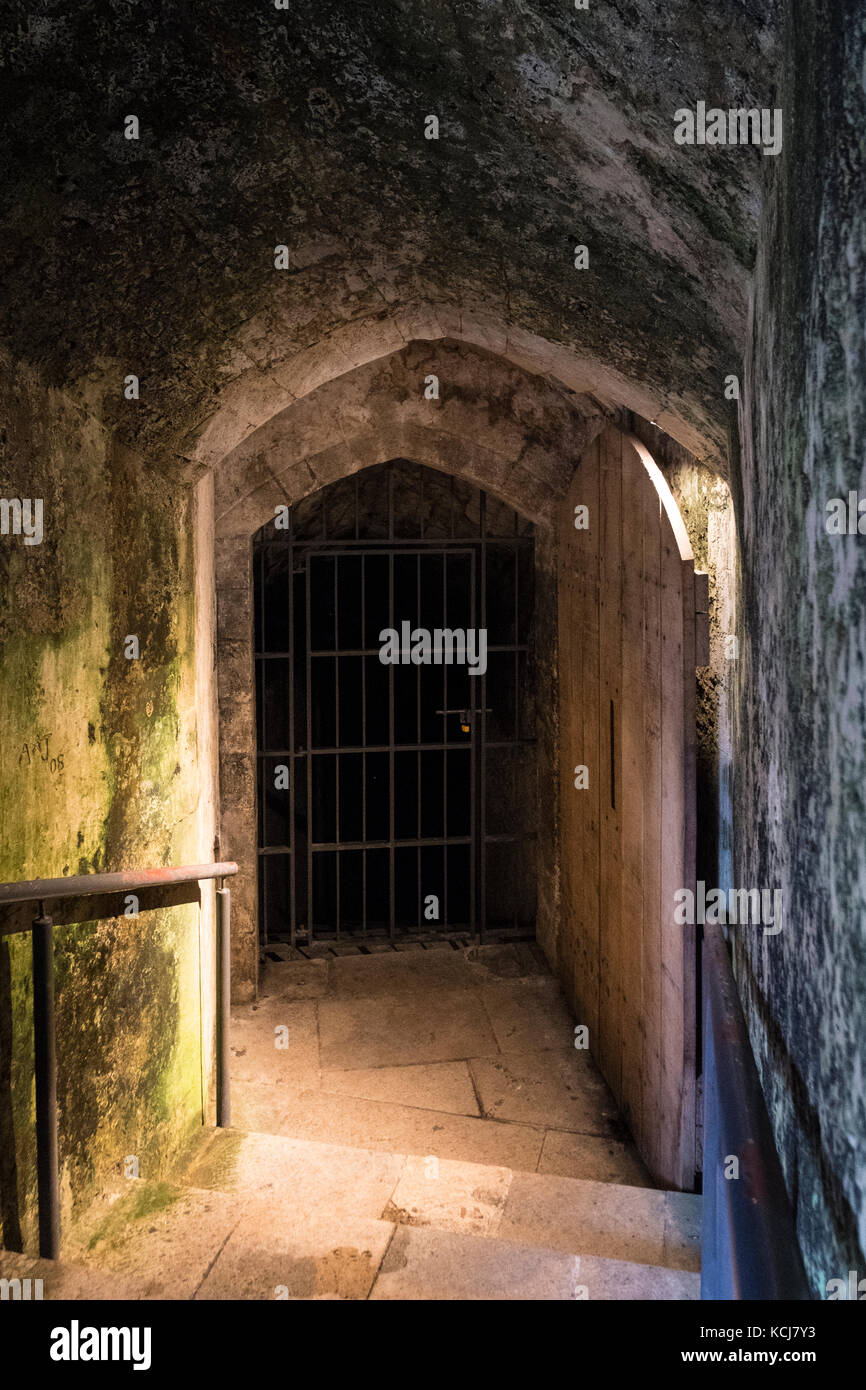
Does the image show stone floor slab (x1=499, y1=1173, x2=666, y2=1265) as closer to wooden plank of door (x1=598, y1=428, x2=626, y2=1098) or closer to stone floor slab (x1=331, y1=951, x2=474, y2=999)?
wooden plank of door (x1=598, y1=428, x2=626, y2=1098)

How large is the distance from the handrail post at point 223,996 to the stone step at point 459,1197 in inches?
6.6

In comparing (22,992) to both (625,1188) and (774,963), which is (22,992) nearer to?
(774,963)

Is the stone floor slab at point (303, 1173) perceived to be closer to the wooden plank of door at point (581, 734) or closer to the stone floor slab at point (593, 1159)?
the stone floor slab at point (593, 1159)

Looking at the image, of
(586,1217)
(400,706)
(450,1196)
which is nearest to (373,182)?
(450,1196)

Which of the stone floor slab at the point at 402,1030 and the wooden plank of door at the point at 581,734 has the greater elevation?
the wooden plank of door at the point at 581,734

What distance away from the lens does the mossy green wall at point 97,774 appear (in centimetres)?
258

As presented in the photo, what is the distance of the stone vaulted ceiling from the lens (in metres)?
1.80

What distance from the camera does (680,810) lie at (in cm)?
389

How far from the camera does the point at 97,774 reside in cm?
311

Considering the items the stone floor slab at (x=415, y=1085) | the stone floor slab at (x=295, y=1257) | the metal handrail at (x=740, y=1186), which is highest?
the metal handrail at (x=740, y=1186)

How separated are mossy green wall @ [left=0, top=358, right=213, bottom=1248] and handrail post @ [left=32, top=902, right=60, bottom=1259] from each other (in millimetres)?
75

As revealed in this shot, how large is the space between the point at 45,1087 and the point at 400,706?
19.8 ft

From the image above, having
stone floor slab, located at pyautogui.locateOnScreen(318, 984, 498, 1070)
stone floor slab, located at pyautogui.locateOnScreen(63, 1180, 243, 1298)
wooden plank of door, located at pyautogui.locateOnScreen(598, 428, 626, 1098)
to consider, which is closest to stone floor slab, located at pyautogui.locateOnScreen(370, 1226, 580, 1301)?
stone floor slab, located at pyautogui.locateOnScreen(63, 1180, 243, 1298)

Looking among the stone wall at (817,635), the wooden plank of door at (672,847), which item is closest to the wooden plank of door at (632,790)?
the wooden plank of door at (672,847)
